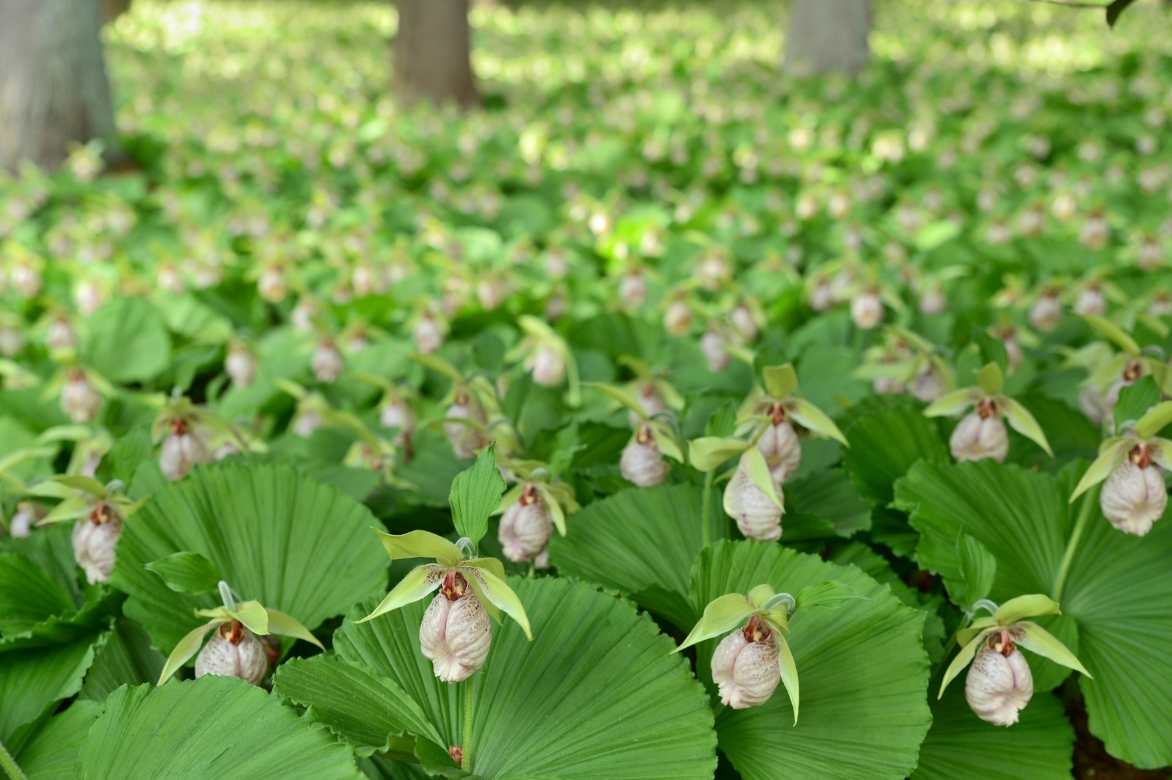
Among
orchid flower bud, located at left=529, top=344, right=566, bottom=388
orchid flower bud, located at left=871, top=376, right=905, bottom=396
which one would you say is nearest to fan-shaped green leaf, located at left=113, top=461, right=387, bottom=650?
orchid flower bud, located at left=529, top=344, right=566, bottom=388

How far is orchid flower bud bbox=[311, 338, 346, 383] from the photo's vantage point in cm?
296

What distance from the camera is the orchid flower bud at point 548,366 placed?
262 centimetres

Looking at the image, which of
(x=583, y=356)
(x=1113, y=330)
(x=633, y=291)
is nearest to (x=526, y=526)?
(x=1113, y=330)

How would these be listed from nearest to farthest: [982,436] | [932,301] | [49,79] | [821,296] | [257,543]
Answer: [257,543] < [982,436] < [932,301] < [821,296] < [49,79]

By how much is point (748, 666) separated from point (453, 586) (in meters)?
0.37

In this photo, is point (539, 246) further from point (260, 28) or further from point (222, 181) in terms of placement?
point (260, 28)

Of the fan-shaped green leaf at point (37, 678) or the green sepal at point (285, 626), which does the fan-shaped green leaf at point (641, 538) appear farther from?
the fan-shaped green leaf at point (37, 678)

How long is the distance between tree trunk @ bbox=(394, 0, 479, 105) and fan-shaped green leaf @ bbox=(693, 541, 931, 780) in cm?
734

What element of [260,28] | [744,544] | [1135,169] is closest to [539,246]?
[1135,169]

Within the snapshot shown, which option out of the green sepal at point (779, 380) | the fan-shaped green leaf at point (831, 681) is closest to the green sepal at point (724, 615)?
the fan-shaped green leaf at point (831, 681)

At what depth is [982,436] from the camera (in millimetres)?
1926

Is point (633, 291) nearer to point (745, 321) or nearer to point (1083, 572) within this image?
point (745, 321)

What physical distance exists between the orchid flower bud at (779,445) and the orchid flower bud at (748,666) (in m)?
0.43

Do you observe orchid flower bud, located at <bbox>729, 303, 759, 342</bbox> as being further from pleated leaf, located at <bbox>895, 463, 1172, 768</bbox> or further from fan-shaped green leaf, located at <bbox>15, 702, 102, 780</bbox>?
fan-shaped green leaf, located at <bbox>15, 702, 102, 780</bbox>
